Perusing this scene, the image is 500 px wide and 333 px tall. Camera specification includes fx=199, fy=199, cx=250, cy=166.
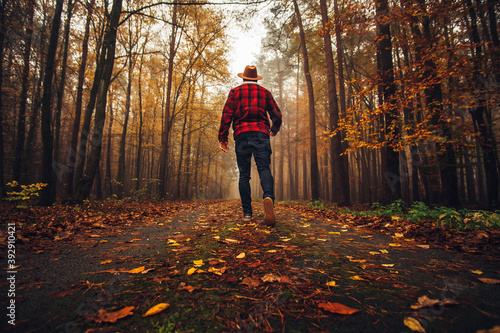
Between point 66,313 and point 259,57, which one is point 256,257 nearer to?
point 66,313

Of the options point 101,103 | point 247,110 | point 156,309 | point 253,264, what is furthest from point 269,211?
point 101,103

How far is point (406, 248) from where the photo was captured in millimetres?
2195

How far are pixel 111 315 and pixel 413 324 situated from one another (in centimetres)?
134

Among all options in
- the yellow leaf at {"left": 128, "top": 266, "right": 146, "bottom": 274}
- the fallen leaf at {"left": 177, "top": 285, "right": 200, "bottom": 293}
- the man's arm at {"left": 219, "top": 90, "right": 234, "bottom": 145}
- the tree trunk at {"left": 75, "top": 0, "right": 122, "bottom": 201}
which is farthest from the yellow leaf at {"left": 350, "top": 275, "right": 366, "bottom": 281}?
the tree trunk at {"left": 75, "top": 0, "right": 122, "bottom": 201}

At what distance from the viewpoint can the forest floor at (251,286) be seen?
88 centimetres

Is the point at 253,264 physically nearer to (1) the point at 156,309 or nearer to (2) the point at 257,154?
(1) the point at 156,309

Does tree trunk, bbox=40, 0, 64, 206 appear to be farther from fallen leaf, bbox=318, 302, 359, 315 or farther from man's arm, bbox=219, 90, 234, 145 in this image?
fallen leaf, bbox=318, 302, 359, 315

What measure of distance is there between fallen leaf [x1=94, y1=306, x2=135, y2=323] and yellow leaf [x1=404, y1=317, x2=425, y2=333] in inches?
49.0

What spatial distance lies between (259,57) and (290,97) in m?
6.81

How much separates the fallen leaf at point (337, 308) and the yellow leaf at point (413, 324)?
0.20m

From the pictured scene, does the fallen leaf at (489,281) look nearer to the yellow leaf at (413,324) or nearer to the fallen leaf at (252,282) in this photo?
the yellow leaf at (413,324)

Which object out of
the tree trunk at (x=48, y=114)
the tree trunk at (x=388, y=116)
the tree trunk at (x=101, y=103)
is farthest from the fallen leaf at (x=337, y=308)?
the tree trunk at (x=48, y=114)

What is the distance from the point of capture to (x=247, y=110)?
3.36 meters

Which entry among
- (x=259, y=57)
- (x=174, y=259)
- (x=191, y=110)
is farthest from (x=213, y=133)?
(x=174, y=259)
